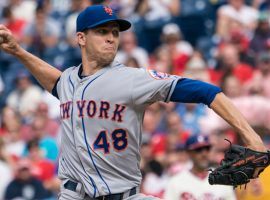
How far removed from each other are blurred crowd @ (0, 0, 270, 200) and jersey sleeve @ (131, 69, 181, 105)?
2.55m

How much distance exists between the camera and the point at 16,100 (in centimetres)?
1264

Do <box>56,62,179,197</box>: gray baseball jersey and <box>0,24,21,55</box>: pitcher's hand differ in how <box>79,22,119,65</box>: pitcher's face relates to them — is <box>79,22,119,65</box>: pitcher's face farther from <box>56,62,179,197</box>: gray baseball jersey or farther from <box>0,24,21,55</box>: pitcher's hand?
<box>0,24,21,55</box>: pitcher's hand

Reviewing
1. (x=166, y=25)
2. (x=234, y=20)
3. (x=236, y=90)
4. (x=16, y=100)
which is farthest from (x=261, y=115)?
(x=16, y=100)

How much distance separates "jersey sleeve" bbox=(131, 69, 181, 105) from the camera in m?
5.03

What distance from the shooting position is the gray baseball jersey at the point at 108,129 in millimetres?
5203

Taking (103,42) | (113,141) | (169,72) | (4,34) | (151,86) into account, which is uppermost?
(169,72)

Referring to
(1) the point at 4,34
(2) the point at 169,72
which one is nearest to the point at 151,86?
(1) the point at 4,34

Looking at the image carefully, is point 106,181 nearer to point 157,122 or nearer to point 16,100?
point 157,122

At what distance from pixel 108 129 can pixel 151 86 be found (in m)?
0.41

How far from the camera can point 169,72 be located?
1141 centimetres

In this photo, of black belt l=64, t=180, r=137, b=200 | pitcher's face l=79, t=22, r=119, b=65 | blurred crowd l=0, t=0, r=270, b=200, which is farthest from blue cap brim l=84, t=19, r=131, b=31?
blurred crowd l=0, t=0, r=270, b=200

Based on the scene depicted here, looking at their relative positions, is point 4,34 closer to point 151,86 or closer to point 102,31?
point 102,31

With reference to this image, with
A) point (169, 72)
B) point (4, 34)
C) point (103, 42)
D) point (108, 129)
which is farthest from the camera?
point (169, 72)

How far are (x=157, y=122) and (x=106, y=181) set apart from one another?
5.33 meters
